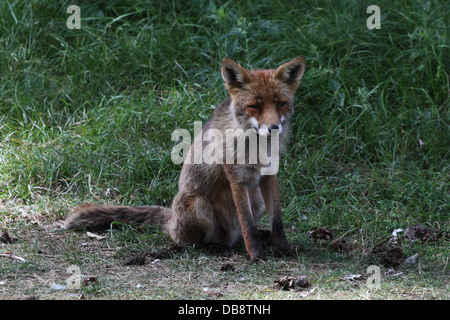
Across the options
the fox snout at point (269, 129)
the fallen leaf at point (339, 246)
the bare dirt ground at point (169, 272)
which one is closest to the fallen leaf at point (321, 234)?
the bare dirt ground at point (169, 272)

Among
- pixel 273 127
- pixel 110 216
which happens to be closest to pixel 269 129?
pixel 273 127

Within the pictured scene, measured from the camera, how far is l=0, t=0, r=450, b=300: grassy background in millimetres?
5629

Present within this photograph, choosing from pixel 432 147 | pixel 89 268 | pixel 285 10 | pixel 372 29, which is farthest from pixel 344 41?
pixel 89 268

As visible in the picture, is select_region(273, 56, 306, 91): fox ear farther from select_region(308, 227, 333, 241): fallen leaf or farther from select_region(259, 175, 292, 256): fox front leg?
select_region(308, 227, 333, 241): fallen leaf

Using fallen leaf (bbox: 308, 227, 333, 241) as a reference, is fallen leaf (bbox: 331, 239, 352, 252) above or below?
below

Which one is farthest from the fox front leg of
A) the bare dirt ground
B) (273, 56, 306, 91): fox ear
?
(273, 56, 306, 91): fox ear

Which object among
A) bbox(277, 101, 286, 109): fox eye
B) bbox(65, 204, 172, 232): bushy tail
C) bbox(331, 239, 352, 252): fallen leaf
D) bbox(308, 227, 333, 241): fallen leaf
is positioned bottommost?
bbox(331, 239, 352, 252): fallen leaf

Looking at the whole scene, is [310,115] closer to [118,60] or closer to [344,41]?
[344,41]

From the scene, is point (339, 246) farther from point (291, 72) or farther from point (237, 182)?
point (291, 72)

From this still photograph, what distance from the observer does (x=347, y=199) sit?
17.9 ft

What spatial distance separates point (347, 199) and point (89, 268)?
2.50 metres

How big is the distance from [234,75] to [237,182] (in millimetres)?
815

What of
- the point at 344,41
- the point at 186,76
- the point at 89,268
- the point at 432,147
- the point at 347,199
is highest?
the point at 344,41

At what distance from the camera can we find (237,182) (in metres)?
4.45
